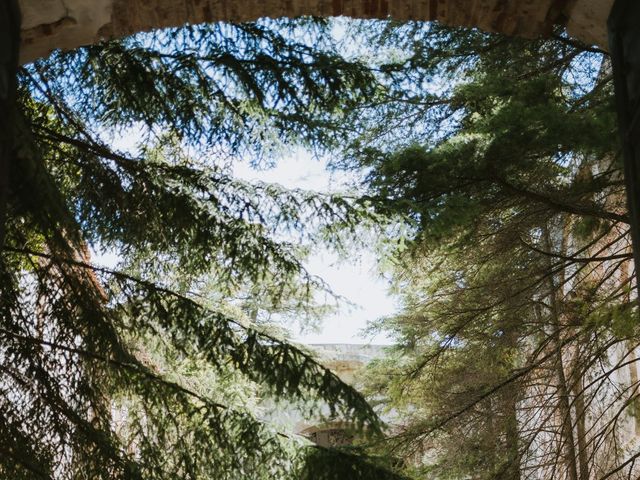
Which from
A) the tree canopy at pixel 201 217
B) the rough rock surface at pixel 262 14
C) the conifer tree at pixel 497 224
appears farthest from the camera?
the conifer tree at pixel 497 224

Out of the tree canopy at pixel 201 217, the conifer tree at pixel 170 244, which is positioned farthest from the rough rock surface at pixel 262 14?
the conifer tree at pixel 170 244

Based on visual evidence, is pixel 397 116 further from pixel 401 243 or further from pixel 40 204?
pixel 40 204

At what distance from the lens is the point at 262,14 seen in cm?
376

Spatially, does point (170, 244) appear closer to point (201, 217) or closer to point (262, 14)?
point (201, 217)

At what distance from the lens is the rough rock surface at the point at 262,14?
3.42 metres

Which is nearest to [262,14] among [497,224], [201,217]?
[201,217]

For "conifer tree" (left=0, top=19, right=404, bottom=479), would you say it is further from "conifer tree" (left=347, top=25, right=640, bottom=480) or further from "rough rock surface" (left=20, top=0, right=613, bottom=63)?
"rough rock surface" (left=20, top=0, right=613, bottom=63)

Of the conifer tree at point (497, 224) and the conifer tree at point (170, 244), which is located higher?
the conifer tree at point (497, 224)

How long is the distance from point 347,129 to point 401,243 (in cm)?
89

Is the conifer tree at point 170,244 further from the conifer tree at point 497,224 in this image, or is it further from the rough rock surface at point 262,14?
the rough rock surface at point 262,14

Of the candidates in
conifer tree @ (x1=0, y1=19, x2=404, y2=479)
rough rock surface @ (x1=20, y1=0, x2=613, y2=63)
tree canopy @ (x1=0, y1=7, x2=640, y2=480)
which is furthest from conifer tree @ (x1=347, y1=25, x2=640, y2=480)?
rough rock surface @ (x1=20, y1=0, x2=613, y2=63)

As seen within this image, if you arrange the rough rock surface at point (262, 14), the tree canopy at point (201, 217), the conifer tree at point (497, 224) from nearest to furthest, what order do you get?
the rough rock surface at point (262, 14), the tree canopy at point (201, 217), the conifer tree at point (497, 224)

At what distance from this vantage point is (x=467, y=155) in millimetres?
6805

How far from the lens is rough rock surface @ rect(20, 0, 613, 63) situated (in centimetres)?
342
